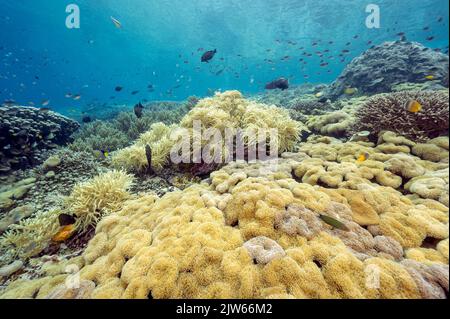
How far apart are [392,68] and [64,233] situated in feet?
46.7

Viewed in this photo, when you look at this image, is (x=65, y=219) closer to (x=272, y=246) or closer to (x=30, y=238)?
(x=30, y=238)

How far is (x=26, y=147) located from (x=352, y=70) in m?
15.4

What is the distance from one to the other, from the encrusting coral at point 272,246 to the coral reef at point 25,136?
5628mm

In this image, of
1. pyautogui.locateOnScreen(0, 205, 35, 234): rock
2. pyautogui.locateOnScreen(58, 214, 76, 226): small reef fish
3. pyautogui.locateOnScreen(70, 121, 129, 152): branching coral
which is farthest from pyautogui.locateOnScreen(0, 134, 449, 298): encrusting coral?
pyautogui.locateOnScreen(70, 121, 129, 152): branching coral

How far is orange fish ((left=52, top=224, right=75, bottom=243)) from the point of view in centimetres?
321

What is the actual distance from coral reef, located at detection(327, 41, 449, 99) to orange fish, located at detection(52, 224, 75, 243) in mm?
12867

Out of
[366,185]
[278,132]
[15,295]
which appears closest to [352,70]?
[278,132]

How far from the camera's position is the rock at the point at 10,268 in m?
2.99

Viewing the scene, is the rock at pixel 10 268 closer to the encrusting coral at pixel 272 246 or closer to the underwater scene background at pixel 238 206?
the underwater scene background at pixel 238 206

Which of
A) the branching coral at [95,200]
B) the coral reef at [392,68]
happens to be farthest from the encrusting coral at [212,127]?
the coral reef at [392,68]

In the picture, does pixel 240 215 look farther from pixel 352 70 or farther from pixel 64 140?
pixel 352 70

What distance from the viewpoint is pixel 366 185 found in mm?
3092

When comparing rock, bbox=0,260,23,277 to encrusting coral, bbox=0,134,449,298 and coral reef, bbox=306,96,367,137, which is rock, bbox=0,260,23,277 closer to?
encrusting coral, bbox=0,134,449,298
